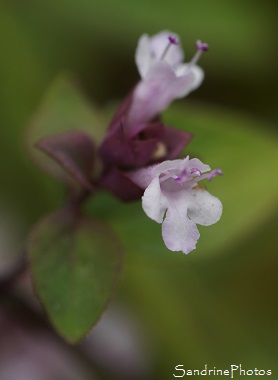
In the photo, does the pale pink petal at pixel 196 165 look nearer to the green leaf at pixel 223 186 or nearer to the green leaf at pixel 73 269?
the green leaf at pixel 73 269

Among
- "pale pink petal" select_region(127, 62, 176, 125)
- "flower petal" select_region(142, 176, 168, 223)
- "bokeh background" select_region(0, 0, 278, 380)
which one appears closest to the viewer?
"flower petal" select_region(142, 176, 168, 223)

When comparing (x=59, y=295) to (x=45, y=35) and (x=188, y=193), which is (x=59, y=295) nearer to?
(x=188, y=193)

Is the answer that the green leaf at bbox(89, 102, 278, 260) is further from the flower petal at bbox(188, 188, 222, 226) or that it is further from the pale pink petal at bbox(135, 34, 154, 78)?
the flower petal at bbox(188, 188, 222, 226)

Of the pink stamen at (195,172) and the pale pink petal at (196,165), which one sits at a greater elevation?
the pale pink petal at (196,165)

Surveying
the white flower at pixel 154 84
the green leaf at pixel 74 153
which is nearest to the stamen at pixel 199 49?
the white flower at pixel 154 84

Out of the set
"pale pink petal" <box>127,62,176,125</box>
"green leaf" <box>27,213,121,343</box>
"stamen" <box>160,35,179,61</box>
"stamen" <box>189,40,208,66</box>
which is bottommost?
"green leaf" <box>27,213,121,343</box>

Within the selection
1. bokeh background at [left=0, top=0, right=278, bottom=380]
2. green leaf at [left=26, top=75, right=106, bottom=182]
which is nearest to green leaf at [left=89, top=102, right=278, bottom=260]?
bokeh background at [left=0, top=0, right=278, bottom=380]
